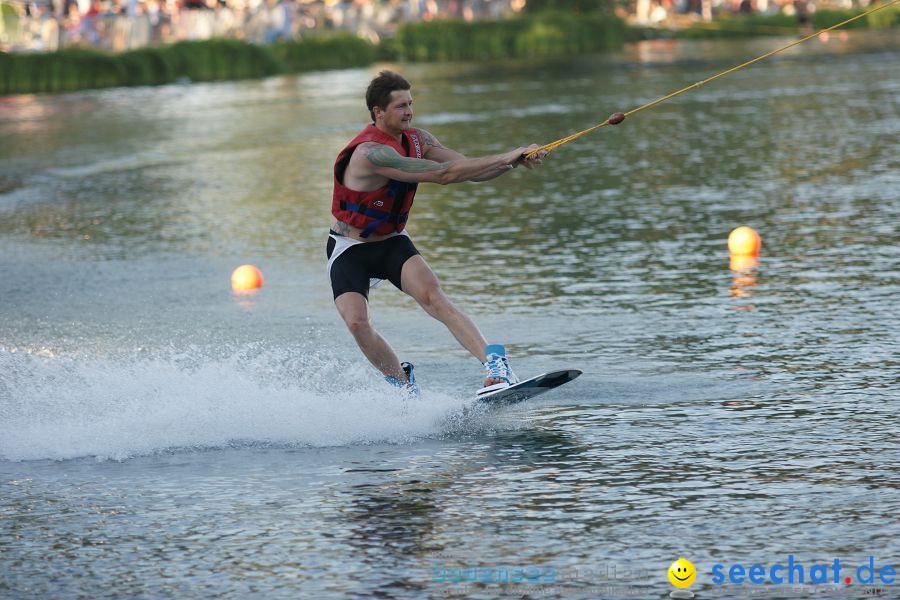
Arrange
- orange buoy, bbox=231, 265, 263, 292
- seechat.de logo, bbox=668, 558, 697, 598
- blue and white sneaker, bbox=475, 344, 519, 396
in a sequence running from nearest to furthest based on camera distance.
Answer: seechat.de logo, bbox=668, 558, 697, 598
blue and white sneaker, bbox=475, 344, 519, 396
orange buoy, bbox=231, 265, 263, 292

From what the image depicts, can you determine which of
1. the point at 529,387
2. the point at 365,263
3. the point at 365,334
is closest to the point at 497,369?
the point at 529,387

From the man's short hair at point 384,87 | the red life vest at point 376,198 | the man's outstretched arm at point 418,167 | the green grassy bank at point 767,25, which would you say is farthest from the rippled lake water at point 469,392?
the green grassy bank at point 767,25

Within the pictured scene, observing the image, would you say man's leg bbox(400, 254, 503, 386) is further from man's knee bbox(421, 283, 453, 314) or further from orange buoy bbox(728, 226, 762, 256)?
orange buoy bbox(728, 226, 762, 256)

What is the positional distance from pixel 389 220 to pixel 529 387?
1103mm

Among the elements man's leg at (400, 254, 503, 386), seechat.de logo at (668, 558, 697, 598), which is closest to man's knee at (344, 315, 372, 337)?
man's leg at (400, 254, 503, 386)

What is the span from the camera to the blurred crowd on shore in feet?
148

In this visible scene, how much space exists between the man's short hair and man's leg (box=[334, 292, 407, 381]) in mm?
929

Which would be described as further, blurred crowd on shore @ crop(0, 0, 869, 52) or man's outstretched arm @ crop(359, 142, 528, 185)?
blurred crowd on shore @ crop(0, 0, 869, 52)

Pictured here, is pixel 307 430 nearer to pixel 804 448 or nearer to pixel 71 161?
pixel 804 448

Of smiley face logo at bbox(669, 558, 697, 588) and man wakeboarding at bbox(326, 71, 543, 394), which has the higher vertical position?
man wakeboarding at bbox(326, 71, 543, 394)

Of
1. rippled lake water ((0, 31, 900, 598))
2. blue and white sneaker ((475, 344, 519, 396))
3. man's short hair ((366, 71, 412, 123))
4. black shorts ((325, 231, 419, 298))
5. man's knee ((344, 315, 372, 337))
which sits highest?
man's short hair ((366, 71, 412, 123))

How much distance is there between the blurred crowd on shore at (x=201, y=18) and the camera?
45000mm

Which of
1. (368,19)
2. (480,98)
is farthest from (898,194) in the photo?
(368,19)

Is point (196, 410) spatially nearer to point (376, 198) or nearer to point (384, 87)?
point (376, 198)
